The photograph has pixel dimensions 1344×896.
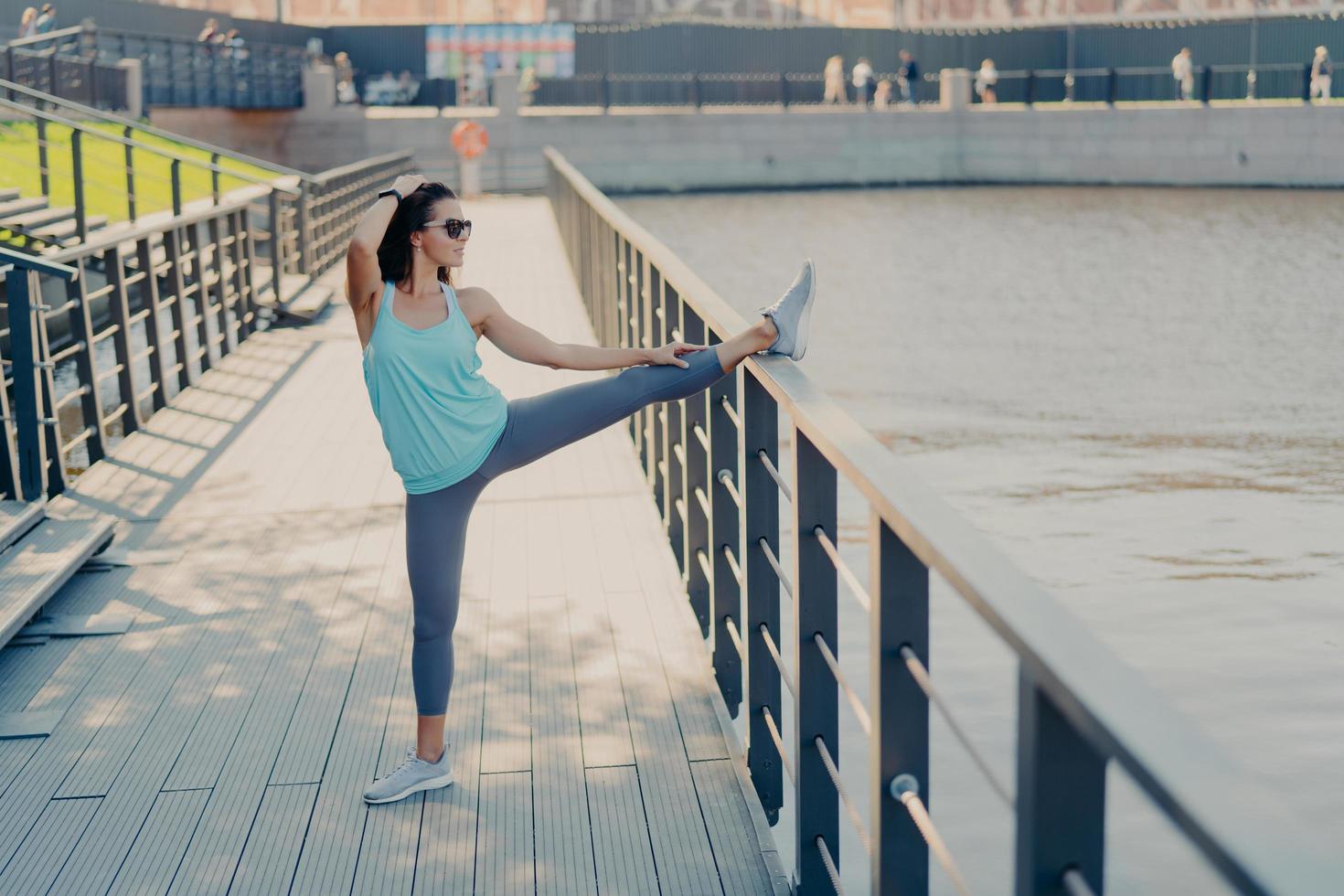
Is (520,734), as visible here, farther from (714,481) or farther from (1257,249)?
(1257,249)

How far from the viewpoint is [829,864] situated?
3.33 metres

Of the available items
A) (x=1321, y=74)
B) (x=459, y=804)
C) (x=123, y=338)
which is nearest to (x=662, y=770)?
(x=459, y=804)

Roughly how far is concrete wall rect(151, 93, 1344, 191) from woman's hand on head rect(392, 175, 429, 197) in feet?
125

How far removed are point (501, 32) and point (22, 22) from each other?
23.5m

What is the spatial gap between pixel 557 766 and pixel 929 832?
1995 mm

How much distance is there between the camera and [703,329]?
18.0ft

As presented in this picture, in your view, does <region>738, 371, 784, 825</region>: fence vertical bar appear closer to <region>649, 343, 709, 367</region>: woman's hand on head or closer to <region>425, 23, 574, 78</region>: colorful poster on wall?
<region>649, 343, 709, 367</region>: woman's hand on head

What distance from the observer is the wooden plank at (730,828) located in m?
3.64

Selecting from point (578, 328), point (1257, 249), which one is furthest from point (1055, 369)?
point (1257, 249)

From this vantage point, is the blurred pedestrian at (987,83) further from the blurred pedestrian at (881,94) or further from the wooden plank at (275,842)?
the wooden plank at (275,842)

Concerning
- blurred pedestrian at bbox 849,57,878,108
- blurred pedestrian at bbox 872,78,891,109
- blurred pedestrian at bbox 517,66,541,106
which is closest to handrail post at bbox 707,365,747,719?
A: blurred pedestrian at bbox 517,66,541,106

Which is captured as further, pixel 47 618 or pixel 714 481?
pixel 47 618

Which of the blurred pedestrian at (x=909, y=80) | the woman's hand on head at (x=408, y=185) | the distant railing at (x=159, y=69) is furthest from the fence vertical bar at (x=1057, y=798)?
the blurred pedestrian at (x=909, y=80)

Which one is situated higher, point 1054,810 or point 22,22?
point 22,22
